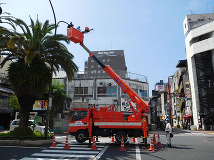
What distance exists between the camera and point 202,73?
42531 mm

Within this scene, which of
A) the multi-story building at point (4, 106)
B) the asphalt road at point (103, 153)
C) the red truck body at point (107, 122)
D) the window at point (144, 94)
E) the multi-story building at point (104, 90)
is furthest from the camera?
the window at point (144, 94)

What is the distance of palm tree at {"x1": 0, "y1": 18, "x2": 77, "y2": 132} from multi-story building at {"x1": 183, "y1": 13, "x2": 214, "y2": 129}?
33895mm

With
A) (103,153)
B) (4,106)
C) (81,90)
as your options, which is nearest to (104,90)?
(81,90)

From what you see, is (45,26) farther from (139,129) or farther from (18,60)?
(139,129)

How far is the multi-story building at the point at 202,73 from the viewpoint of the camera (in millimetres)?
40125

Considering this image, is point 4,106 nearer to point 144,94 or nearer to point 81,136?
point 81,136

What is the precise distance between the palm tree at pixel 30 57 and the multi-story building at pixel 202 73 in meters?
33.9

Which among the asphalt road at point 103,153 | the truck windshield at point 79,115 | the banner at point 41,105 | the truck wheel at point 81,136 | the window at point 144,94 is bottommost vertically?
the asphalt road at point 103,153

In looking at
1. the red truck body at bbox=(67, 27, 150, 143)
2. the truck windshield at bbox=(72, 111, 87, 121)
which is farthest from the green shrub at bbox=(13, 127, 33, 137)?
the truck windshield at bbox=(72, 111, 87, 121)

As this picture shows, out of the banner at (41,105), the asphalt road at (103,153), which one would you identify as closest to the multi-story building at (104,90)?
the banner at (41,105)

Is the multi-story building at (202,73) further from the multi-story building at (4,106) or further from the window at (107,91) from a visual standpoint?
the multi-story building at (4,106)

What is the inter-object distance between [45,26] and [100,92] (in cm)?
2382

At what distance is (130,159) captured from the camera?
368 inches

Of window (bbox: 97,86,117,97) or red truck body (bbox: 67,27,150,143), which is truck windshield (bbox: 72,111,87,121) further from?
window (bbox: 97,86,117,97)
